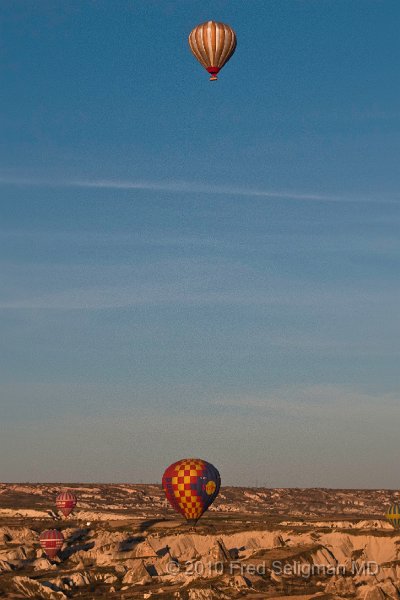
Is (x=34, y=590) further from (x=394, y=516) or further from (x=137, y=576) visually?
(x=394, y=516)

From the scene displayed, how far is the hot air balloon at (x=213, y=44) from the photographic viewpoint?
107375 mm

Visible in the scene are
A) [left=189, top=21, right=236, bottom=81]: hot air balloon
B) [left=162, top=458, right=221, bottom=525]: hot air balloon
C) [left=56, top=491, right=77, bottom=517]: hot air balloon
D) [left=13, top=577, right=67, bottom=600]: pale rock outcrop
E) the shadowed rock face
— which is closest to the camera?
[left=189, top=21, right=236, bottom=81]: hot air balloon

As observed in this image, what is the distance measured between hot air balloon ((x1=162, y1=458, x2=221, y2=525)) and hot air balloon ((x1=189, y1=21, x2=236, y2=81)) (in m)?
58.9

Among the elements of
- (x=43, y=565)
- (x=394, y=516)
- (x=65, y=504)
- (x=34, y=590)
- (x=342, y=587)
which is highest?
(x=394, y=516)

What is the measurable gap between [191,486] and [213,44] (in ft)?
202

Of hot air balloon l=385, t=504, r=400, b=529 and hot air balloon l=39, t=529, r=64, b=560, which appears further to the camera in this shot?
hot air balloon l=385, t=504, r=400, b=529

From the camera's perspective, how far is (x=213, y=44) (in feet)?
355

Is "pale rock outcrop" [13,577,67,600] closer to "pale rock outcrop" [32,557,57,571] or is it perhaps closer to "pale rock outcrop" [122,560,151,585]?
"pale rock outcrop" [122,560,151,585]

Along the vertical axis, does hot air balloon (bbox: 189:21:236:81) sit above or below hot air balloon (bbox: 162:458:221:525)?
above

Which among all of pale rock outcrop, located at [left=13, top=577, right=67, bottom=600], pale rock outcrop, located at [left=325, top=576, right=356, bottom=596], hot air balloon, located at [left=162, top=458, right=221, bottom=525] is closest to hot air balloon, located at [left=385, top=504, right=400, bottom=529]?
hot air balloon, located at [left=162, top=458, right=221, bottom=525]

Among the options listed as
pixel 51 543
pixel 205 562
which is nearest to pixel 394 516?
pixel 205 562

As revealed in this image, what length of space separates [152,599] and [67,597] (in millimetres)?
11736

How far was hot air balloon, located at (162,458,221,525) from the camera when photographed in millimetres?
145375

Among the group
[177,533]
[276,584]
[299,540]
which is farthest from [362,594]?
[177,533]
